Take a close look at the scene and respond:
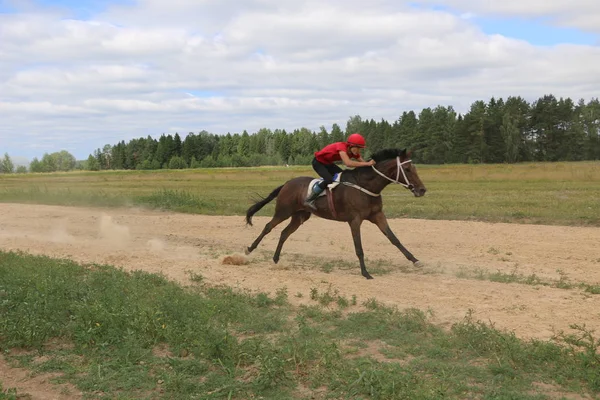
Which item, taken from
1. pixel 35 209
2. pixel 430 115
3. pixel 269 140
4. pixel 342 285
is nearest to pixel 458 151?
pixel 430 115

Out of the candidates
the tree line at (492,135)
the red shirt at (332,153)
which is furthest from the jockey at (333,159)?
the tree line at (492,135)

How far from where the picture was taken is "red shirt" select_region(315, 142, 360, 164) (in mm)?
10734

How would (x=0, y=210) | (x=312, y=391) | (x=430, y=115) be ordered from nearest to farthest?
(x=312, y=391) → (x=0, y=210) → (x=430, y=115)

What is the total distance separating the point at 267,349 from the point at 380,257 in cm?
662

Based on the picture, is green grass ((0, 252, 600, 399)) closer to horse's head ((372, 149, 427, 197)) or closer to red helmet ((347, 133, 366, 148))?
horse's head ((372, 149, 427, 197))

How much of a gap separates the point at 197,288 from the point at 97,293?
1.58 m

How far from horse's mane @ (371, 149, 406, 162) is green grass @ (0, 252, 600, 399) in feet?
10.8

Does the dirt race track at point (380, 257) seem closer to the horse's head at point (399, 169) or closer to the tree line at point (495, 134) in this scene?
the horse's head at point (399, 169)

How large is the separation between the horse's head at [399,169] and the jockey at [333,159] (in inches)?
7.7

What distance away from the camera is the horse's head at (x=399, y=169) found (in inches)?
401

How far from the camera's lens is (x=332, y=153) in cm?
1089

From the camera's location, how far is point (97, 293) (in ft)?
27.4

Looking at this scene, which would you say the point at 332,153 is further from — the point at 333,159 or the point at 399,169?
the point at 399,169

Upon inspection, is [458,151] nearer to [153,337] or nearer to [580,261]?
[580,261]
